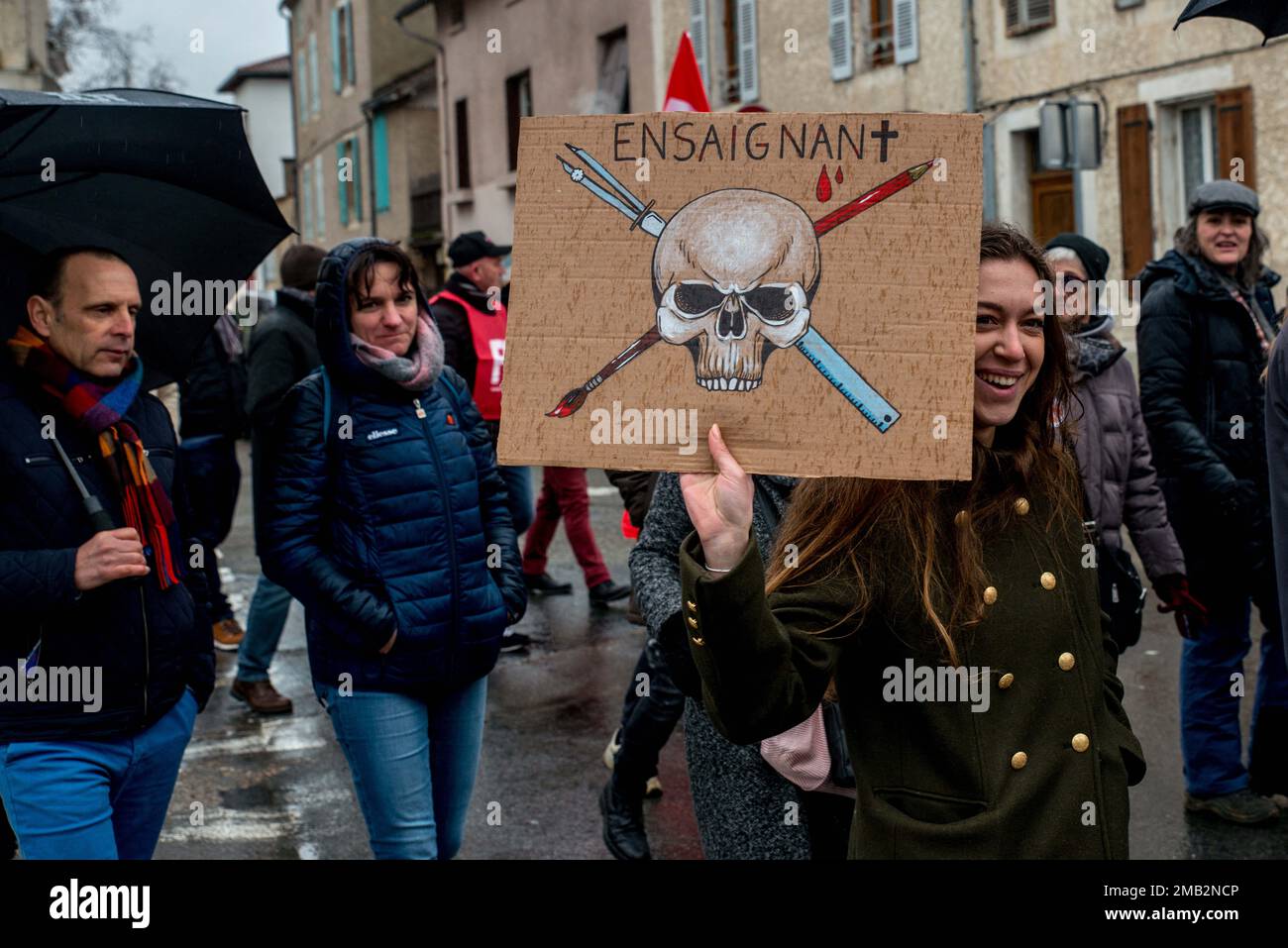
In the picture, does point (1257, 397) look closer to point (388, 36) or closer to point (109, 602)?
point (109, 602)

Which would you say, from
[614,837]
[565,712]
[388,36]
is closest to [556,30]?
[388,36]

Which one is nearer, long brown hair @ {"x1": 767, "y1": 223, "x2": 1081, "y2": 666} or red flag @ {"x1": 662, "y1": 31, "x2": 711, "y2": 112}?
long brown hair @ {"x1": 767, "y1": 223, "x2": 1081, "y2": 666}

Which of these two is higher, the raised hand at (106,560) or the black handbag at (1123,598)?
the raised hand at (106,560)

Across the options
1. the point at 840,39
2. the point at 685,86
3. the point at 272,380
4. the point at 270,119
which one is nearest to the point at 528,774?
the point at 272,380

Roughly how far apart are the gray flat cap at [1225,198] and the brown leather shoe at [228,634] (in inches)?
212

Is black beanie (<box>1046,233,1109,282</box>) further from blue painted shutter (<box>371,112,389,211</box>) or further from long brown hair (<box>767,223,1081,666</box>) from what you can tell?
blue painted shutter (<box>371,112,389,211</box>)

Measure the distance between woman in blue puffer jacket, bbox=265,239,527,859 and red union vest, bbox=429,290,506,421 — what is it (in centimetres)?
409

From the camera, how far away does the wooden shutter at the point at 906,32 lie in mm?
18578

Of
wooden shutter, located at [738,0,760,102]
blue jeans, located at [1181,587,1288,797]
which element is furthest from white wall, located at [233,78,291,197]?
blue jeans, located at [1181,587,1288,797]

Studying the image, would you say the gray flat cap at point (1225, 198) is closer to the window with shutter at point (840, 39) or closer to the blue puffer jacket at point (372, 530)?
the blue puffer jacket at point (372, 530)

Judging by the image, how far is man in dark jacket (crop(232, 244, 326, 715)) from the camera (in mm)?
7070

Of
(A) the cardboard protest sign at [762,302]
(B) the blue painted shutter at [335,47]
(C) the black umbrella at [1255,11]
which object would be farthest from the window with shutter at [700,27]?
(A) the cardboard protest sign at [762,302]

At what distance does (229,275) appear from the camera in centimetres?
393

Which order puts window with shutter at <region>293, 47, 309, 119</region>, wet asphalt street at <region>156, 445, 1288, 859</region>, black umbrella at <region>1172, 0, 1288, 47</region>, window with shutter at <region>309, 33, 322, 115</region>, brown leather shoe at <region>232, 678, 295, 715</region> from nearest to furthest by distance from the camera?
black umbrella at <region>1172, 0, 1288, 47</region>
wet asphalt street at <region>156, 445, 1288, 859</region>
brown leather shoe at <region>232, 678, 295, 715</region>
window with shutter at <region>309, 33, 322, 115</region>
window with shutter at <region>293, 47, 309, 119</region>
